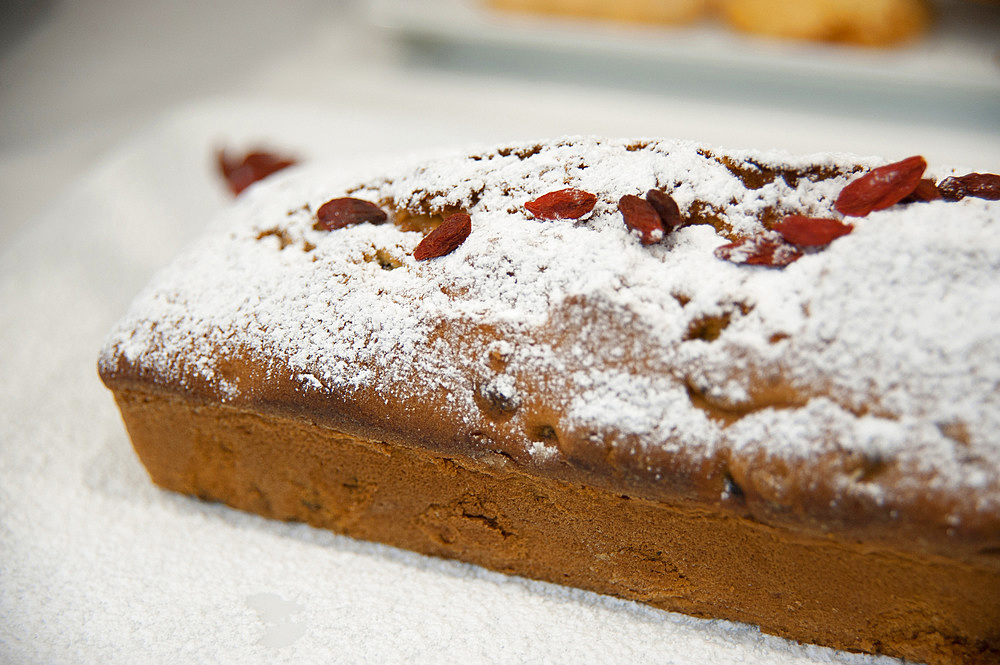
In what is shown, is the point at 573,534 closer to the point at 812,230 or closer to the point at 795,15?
the point at 812,230

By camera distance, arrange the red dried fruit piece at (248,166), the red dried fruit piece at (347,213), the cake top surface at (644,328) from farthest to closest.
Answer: the red dried fruit piece at (248,166) < the red dried fruit piece at (347,213) < the cake top surface at (644,328)

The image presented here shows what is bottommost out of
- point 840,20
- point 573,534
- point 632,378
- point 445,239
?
point 573,534

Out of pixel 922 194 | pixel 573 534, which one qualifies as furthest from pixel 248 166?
pixel 922 194

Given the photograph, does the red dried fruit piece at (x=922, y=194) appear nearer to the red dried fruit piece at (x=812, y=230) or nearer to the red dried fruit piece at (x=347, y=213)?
the red dried fruit piece at (x=812, y=230)

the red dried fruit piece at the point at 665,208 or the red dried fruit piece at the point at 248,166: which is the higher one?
the red dried fruit piece at the point at 665,208

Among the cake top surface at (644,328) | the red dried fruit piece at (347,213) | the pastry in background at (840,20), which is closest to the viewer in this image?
the cake top surface at (644,328)

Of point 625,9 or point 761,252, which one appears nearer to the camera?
point 761,252

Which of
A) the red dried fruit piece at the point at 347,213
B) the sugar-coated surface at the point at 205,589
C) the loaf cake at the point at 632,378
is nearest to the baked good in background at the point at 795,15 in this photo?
the loaf cake at the point at 632,378

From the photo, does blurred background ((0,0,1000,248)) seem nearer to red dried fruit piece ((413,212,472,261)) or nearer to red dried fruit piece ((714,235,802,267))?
red dried fruit piece ((413,212,472,261))

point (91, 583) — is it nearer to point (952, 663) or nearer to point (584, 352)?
point (584, 352)
